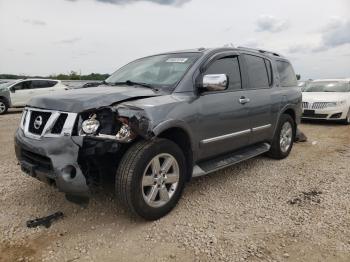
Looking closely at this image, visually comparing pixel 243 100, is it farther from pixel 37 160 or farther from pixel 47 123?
pixel 37 160

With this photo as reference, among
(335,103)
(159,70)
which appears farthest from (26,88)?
(159,70)

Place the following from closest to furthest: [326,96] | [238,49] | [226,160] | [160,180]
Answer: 1. [160,180]
2. [226,160]
3. [238,49]
4. [326,96]

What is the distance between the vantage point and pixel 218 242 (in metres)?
3.09

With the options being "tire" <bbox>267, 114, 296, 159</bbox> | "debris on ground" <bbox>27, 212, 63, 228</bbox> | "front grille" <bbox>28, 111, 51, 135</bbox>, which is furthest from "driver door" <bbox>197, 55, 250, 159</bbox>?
"debris on ground" <bbox>27, 212, 63, 228</bbox>

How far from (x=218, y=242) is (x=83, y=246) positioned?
118 centimetres

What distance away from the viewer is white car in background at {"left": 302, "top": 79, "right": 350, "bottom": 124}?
33.9ft

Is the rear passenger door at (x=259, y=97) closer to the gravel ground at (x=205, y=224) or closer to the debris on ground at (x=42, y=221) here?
the gravel ground at (x=205, y=224)

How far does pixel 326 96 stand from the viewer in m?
10.6

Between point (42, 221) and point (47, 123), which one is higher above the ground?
point (47, 123)

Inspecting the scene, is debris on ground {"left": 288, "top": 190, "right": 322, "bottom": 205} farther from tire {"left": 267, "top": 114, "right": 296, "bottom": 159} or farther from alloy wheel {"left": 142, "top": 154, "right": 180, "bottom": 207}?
tire {"left": 267, "top": 114, "right": 296, "bottom": 159}

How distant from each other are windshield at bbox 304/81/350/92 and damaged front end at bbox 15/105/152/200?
972 centimetres

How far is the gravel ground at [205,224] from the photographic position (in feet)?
9.58

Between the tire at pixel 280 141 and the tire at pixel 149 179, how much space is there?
2.58 metres

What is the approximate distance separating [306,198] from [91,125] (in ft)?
8.78
